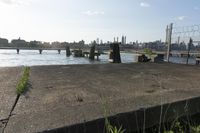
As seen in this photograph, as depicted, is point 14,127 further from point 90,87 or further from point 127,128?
point 90,87

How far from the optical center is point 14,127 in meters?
2.10

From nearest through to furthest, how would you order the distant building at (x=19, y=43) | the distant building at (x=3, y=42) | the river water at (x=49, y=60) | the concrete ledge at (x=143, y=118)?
the concrete ledge at (x=143, y=118), the river water at (x=49, y=60), the distant building at (x=19, y=43), the distant building at (x=3, y=42)

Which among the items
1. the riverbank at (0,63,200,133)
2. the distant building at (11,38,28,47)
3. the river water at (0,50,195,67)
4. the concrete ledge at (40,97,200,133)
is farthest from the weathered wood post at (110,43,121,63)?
the distant building at (11,38,28,47)

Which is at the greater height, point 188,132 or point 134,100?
point 134,100

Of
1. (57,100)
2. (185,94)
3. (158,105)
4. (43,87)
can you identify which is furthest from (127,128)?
(43,87)

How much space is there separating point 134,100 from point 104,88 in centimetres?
95

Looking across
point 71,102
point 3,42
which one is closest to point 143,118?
point 71,102

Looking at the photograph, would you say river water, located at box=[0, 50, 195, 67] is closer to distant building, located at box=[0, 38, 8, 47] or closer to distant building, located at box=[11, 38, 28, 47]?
distant building, located at box=[11, 38, 28, 47]

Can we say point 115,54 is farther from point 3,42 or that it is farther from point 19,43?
point 3,42

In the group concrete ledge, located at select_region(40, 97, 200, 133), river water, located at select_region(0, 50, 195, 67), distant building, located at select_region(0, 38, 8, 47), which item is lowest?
river water, located at select_region(0, 50, 195, 67)

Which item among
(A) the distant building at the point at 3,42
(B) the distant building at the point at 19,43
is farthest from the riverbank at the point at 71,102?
(A) the distant building at the point at 3,42

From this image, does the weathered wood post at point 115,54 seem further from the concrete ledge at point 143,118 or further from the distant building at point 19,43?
the distant building at point 19,43

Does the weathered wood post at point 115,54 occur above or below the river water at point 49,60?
above

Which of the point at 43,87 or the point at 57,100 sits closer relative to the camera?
the point at 57,100
